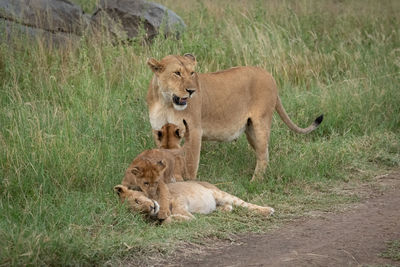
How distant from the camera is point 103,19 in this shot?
909 centimetres

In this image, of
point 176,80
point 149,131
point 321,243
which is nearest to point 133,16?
point 149,131

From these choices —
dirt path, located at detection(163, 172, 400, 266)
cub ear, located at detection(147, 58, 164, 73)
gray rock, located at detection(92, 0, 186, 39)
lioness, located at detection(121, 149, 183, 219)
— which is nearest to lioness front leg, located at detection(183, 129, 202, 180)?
cub ear, located at detection(147, 58, 164, 73)

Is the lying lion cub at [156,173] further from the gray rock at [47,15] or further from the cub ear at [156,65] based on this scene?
the gray rock at [47,15]

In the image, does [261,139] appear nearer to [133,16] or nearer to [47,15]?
[133,16]

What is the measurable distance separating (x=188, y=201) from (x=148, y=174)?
1.41 feet

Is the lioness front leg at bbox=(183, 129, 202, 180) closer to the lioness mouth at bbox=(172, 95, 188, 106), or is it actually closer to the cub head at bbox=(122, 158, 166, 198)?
the lioness mouth at bbox=(172, 95, 188, 106)

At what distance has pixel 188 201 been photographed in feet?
16.7

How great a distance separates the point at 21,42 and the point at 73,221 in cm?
386

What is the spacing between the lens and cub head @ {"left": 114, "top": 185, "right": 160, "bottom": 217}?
15.6ft

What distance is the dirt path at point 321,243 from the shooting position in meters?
4.18

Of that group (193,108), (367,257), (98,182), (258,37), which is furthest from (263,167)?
(258,37)

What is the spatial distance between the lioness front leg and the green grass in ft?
0.88

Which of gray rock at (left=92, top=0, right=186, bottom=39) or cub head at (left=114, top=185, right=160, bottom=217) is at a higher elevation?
gray rock at (left=92, top=0, right=186, bottom=39)

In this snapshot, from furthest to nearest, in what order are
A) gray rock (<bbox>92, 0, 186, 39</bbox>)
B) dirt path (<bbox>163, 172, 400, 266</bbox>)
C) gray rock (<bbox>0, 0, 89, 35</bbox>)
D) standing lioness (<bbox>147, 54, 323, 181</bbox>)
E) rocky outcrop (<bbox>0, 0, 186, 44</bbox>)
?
1. gray rock (<bbox>92, 0, 186, 39</bbox>)
2. gray rock (<bbox>0, 0, 89, 35</bbox>)
3. rocky outcrop (<bbox>0, 0, 186, 44</bbox>)
4. standing lioness (<bbox>147, 54, 323, 181</bbox>)
5. dirt path (<bbox>163, 172, 400, 266</bbox>)
